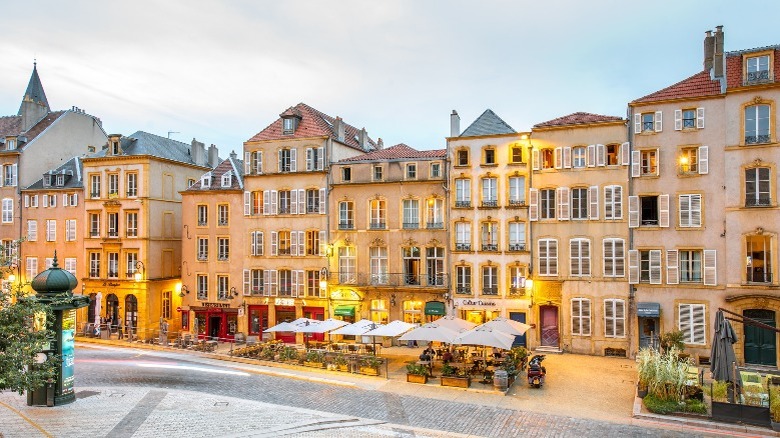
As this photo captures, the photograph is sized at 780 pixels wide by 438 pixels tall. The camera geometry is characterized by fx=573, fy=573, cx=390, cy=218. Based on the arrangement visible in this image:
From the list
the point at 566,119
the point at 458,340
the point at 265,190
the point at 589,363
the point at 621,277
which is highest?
the point at 566,119

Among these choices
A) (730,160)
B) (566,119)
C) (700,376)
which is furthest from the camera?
(566,119)

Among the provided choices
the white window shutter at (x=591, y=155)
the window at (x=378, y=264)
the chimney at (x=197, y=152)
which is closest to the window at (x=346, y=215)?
the window at (x=378, y=264)

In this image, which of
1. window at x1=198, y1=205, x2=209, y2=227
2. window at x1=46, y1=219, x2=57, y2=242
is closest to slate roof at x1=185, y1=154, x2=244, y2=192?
window at x1=198, y1=205, x2=209, y2=227

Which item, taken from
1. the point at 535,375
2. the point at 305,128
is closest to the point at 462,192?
the point at 305,128

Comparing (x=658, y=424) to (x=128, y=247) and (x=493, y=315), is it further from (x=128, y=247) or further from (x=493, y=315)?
(x=128, y=247)

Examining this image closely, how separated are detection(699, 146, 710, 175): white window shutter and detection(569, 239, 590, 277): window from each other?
6625 mm

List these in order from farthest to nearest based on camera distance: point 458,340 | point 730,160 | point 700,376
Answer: point 730,160 → point 458,340 → point 700,376

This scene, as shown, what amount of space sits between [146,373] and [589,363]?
21110mm

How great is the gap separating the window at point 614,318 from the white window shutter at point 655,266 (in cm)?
196

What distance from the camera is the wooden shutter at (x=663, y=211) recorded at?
2953cm

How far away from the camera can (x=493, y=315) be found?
3300cm

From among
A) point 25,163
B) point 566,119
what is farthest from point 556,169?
point 25,163

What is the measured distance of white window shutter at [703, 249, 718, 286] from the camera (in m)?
28.4

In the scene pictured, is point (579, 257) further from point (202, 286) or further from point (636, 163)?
point (202, 286)
